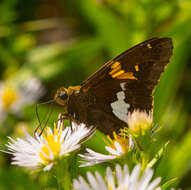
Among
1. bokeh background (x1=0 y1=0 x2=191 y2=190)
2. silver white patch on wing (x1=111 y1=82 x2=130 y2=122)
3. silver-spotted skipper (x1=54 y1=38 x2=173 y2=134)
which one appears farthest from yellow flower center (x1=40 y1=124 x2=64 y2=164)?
bokeh background (x1=0 y1=0 x2=191 y2=190)

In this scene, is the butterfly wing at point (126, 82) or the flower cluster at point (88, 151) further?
the butterfly wing at point (126, 82)

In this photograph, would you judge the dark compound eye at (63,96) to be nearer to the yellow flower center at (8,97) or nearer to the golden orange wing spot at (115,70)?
the golden orange wing spot at (115,70)

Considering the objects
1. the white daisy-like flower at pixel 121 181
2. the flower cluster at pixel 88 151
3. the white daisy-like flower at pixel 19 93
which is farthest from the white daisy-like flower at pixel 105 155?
the white daisy-like flower at pixel 19 93

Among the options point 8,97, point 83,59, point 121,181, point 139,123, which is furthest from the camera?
point 8,97

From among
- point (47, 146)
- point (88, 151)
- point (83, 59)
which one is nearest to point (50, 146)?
point (47, 146)

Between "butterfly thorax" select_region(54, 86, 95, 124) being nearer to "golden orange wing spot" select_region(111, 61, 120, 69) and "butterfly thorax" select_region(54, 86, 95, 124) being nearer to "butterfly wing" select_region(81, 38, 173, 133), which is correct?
"butterfly wing" select_region(81, 38, 173, 133)

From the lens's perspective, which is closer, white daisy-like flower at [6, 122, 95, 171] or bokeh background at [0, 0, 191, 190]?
white daisy-like flower at [6, 122, 95, 171]

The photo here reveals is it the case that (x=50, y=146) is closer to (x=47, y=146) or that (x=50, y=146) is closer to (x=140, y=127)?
(x=47, y=146)

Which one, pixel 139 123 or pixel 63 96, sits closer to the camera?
pixel 139 123
